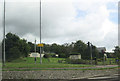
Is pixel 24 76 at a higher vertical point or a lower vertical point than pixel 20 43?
lower

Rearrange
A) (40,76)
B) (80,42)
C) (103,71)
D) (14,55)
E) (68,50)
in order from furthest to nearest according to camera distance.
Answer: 1. (80,42)
2. (68,50)
3. (14,55)
4. (103,71)
5. (40,76)

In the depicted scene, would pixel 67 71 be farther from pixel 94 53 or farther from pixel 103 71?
pixel 94 53

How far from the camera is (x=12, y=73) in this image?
16531mm

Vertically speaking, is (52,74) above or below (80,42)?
below

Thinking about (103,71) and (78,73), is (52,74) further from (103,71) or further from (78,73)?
(103,71)

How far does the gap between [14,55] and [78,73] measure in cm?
1966

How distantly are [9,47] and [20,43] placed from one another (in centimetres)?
314

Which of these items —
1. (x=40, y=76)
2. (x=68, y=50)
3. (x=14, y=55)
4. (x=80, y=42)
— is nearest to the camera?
(x=40, y=76)

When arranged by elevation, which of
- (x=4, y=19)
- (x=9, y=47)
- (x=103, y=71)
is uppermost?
(x=4, y=19)

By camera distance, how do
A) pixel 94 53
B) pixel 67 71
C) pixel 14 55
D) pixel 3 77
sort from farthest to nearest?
1. pixel 94 53
2. pixel 14 55
3. pixel 67 71
4. pixel 3 77

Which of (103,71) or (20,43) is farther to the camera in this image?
(20,43)

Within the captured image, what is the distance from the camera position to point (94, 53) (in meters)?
63.2

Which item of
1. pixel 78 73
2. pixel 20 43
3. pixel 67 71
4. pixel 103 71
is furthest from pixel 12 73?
pixel 20 43

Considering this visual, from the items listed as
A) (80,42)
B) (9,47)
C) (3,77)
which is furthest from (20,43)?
(80,42)
